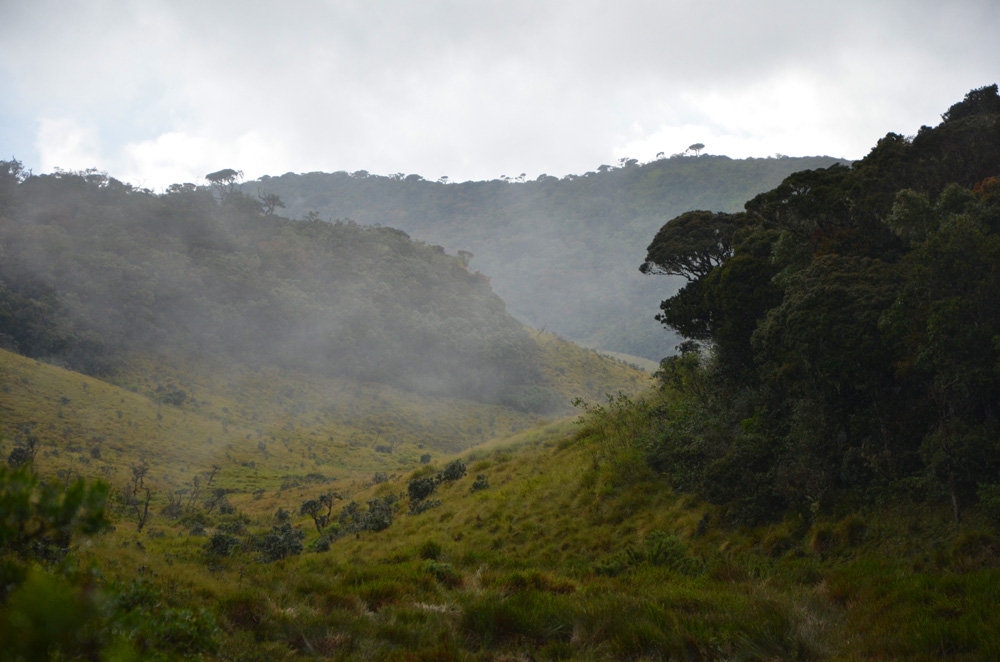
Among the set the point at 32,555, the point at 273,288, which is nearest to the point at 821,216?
the point at 32,555

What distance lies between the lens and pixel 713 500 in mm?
10125

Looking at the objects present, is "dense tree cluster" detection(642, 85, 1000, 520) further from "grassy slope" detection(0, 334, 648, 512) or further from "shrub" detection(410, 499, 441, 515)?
"grassy slope" detection(0, 334, 648, 512)

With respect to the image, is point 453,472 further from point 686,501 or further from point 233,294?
point 233,294

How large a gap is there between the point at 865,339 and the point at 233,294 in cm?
6051

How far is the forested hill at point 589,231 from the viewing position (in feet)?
435

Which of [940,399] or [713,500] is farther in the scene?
[713,500]

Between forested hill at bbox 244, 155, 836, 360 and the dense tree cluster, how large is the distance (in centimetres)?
10361

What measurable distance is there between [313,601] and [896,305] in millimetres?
8677

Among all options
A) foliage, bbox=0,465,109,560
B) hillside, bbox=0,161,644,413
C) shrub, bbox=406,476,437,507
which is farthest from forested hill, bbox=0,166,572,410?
foliage, bbox=0,465,109,560

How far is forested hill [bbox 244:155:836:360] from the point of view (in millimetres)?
132500

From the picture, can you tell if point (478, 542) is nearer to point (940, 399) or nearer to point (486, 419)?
point (940, 399)

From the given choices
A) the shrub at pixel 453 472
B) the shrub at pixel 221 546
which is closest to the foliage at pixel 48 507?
the shrub at pixel 221 546

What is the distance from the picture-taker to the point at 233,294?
58.8 m

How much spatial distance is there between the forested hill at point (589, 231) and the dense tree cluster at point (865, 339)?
104 m
